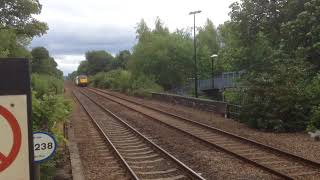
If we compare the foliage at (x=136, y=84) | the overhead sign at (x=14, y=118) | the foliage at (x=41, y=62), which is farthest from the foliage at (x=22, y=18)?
the overhead sign at (x=14, y=118)

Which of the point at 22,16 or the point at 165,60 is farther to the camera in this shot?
the point at 165,60

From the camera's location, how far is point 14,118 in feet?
7.87

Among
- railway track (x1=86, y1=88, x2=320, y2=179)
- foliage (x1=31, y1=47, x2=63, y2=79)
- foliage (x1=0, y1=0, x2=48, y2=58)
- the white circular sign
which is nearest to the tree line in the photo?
railway track (x1=86, y1=88, x2=320, y2=179)

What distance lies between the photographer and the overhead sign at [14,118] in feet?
7.79

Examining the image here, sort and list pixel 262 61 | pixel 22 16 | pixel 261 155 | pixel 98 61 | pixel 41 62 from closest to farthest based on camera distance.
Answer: pixel 261 155 < pixel 262 61 < pixel 22 16 < pixel 41 62 < pixel 98 61

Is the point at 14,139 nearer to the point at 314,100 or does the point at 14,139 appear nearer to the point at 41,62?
the point at 314,100

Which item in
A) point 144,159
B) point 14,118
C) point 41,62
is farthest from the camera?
point 41,62

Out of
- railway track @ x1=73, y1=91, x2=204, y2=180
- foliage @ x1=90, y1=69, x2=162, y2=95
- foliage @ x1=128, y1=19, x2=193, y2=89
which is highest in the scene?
foliage @ x1=128, y1=19, x2=193, y2=89

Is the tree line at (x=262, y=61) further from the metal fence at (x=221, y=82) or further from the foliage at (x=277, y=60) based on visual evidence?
the metal fence at (x=221, y=82)

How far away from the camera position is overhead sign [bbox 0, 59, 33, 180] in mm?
2373

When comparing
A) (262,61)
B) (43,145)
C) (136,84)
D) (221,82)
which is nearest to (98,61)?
(136,84)

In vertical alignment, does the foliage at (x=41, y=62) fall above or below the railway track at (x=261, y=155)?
above

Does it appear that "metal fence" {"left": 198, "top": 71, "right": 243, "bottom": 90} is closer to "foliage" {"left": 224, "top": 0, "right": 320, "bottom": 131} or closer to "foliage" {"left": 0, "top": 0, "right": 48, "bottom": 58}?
"foliage" {"left": 224, "top": 0, "right": 320, "bottom": 131}

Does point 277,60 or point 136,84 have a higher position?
point 277,60
